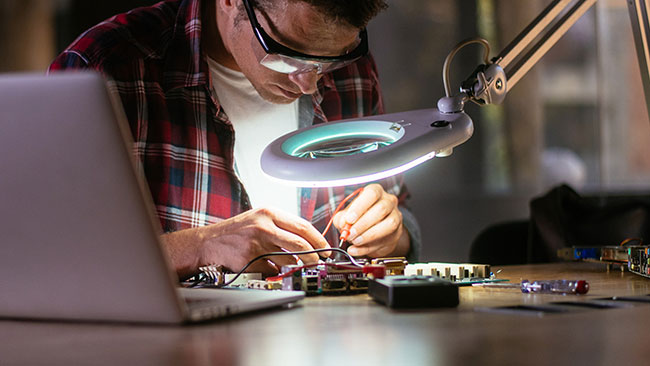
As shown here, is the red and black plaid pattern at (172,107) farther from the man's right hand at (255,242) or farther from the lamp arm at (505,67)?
the lamp arm at (505,67)

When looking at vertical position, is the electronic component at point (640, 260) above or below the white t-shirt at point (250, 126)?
below

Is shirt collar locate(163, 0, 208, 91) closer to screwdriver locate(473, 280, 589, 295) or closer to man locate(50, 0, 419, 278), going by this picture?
man locate(50, 0, 419, 278)

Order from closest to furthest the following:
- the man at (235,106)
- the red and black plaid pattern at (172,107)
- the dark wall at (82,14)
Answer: the man at (235,106) → the red and black plaid pattern at (172,107) → the dark wall at (82,14)

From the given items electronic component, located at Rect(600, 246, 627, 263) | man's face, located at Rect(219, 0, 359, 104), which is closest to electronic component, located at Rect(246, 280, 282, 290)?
man's face, located at Rect(219, 0, 359, 104)

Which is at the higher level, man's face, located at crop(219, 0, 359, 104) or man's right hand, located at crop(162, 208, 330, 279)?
man's face, located at crop(219, 0, 359, 104)

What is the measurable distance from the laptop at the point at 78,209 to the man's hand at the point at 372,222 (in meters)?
0.74

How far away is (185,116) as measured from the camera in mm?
1761

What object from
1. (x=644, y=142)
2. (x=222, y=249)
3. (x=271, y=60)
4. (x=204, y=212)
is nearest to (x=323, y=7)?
(x=271, y=60)

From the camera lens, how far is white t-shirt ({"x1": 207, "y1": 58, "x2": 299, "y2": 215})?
1866 millimetres

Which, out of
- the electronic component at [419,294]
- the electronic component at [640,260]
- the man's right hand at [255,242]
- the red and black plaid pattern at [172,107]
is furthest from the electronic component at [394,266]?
the red and black plaid pattern at [172,107]

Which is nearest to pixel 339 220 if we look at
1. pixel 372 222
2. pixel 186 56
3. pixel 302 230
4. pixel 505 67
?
pixel 372 222

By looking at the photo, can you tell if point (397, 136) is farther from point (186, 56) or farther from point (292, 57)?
point (186, 56)

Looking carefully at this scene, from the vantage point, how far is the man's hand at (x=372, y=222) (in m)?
1.42

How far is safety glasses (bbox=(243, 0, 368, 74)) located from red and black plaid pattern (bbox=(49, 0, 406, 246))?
1.32 feet
